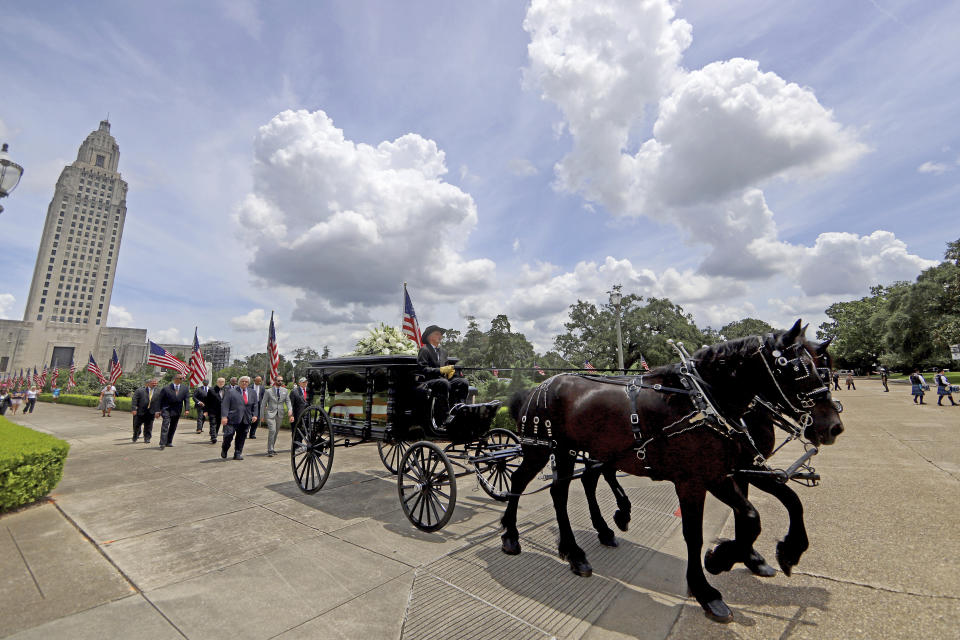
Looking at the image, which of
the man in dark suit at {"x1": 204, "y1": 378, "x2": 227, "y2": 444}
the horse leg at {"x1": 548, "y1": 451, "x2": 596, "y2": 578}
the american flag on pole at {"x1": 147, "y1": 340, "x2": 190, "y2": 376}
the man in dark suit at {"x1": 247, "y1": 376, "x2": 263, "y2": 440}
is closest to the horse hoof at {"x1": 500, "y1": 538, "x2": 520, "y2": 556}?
the horse leg at {"x1": 548, "y1": 451, "x2": 596, "y2": 578}

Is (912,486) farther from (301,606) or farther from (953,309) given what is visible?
(953,309)

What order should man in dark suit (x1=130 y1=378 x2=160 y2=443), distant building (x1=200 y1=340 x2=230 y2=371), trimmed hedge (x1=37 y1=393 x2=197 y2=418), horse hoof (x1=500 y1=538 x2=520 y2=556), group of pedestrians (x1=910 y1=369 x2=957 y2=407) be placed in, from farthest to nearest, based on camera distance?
distant building (x1=200 y1=340 x2=230 y2=371) → trimmed hedge (x1=37 y1=393 x2=197 y2=418) → group of pedestrians (x1=910 y1=369 x2=957 y2=407) → man in dark suit (x1=130 y1=378 x2=160 y2=443) → horse hoof (x1=500 y1=538 x2=520 y2=556)

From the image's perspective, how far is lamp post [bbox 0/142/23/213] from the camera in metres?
5.21

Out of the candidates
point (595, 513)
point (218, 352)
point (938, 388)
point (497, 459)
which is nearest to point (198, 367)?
point (497, 459)

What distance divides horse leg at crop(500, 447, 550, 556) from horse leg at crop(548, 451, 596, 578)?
224mm

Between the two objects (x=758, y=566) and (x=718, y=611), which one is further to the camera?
(x=758, y=566)

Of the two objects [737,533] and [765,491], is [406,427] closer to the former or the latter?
[737,533]

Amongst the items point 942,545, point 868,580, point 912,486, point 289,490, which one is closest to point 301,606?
point 289,490

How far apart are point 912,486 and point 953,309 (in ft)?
147

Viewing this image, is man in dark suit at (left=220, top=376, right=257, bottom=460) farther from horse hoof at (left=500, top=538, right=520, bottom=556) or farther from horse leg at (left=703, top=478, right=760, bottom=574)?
horse leg at (left=703, top=478, right=760, bottom=574)

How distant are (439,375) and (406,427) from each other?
0.94 m

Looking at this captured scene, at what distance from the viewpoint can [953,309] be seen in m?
34.5

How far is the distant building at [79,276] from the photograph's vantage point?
3752 inches

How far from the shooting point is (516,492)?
14.5ft
